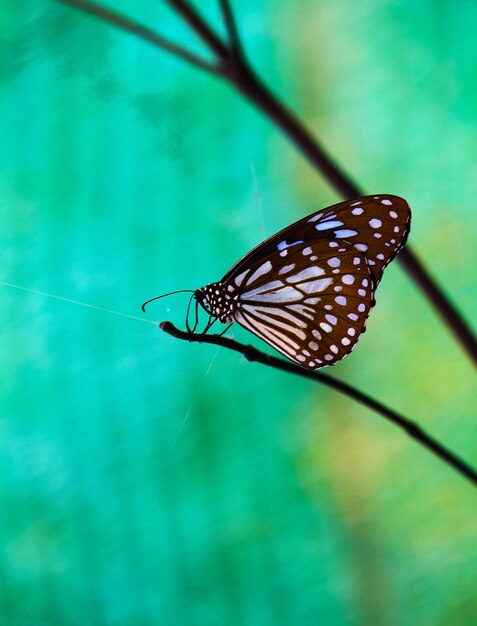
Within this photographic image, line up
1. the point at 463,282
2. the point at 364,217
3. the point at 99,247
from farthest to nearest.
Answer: the point at 463,282, the point at 99,247, the point at 364,217

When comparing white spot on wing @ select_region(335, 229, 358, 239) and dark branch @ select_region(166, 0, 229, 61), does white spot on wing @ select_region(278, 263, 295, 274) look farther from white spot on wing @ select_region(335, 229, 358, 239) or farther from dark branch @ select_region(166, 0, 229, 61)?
dark branch @ select_region(166, 0, 229, 61)

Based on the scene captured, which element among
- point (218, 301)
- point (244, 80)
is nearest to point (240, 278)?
point (218, 301)

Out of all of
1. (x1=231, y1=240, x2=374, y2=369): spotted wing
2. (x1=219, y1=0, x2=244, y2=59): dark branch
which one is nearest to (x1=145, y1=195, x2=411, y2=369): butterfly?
(x1=231, y1=240, x2=374, y2=369): spotted wing

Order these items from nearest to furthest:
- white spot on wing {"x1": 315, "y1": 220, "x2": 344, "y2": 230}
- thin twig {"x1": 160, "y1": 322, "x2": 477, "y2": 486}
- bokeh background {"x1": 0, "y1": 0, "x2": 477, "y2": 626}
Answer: thin twig {"x1": 160, "y1": 322, "x2": 477, "y2": 486} → white spot on wing {"x1": 315, "y1": 220, "x2": 344, "y2": 230} → bokeh background {"x1": 0, "y1": 0, "x2": 477, "y2": 626}

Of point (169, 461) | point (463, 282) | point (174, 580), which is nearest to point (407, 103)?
point (463, 282)

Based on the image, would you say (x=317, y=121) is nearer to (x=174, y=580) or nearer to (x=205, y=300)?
(x=205, y=300)

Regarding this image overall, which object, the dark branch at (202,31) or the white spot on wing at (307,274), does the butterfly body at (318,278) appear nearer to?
the white spot on wing at (307,274)

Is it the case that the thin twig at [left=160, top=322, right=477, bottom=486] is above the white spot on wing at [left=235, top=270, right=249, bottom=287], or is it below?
below

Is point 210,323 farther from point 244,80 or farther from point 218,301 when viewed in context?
point 244,80
